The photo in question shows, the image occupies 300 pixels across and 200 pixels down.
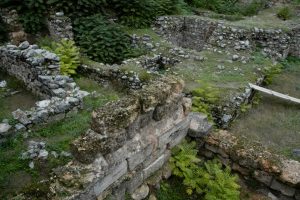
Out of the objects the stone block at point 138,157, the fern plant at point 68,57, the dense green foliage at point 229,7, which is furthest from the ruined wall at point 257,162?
the dense green foliage at point 229,7

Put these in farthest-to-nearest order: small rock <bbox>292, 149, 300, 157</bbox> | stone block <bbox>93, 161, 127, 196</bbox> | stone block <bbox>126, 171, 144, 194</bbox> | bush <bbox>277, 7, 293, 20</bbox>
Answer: bush <bbox>277, 7, 293, 20</bbox>, small rock <bbox>292, 149, 300, 157</bbox>, stone block <bbox>126, 171, 144, 194</bbox>, stone block <bbox>93, 161, 127, 196</bbox>

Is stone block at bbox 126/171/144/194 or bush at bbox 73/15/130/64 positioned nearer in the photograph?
stone block at bbox 126/171/144/194

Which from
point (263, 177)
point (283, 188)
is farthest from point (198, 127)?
point (283, 188)

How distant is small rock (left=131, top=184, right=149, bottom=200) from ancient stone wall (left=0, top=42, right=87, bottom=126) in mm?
3897

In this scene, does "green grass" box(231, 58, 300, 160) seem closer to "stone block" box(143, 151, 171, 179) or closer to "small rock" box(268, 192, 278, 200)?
"small rock" box(268, 192, 278, 200)

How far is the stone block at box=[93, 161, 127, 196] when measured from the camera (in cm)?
479

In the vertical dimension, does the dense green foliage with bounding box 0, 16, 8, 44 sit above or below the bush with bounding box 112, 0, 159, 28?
below

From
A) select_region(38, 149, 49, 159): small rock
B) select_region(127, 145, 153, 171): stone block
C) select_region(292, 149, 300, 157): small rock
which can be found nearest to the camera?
select_region(127, 145, 153, 171): stone block

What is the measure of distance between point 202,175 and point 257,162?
0.89 m

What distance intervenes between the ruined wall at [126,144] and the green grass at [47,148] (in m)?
1.95

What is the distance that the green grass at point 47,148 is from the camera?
23.4 ft

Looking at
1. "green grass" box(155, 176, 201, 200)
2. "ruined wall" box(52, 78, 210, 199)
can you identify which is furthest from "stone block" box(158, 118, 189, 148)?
"green grass" box(155, 176, 201, 200)

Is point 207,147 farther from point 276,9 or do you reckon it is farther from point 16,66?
point 276,9

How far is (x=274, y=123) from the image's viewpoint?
10398mm
